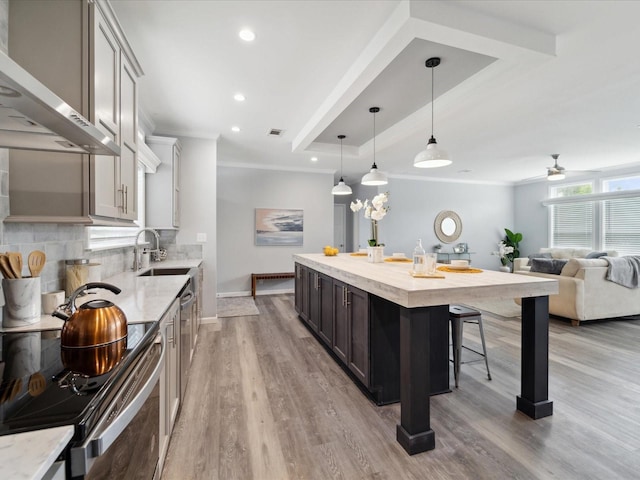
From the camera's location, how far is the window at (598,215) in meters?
6.21

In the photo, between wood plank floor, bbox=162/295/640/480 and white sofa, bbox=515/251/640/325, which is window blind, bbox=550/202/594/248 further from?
wood plank floor, bbox=162/295/640/480

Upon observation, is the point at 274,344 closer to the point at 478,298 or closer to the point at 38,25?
the point at 478,298

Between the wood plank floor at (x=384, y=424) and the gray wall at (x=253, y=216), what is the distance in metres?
3.10

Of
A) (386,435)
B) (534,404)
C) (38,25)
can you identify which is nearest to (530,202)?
(534,404)

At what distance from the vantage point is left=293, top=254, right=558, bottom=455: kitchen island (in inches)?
69.6

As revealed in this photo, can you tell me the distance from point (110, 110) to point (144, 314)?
3.92ft

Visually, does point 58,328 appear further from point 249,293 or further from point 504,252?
point 504,252

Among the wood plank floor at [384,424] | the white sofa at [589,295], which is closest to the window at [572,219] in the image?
the white sofa at [589,295]

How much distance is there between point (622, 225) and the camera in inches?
250

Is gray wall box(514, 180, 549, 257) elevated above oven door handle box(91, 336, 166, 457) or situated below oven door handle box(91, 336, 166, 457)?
above

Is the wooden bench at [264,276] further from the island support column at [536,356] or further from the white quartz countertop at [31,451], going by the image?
the white quartz countertop at [31,451]

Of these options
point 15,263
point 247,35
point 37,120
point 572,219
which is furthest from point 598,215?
point 15,263

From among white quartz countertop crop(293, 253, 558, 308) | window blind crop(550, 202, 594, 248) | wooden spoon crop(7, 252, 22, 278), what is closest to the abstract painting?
white quartz countertop crop(293, 253, 558, 308)

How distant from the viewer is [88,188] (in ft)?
5.14
